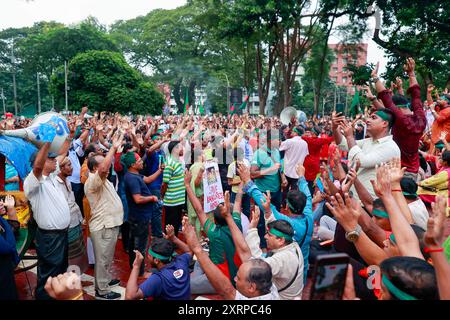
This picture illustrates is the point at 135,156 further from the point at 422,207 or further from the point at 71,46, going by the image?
the point at 71,46

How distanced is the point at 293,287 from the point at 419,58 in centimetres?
1711

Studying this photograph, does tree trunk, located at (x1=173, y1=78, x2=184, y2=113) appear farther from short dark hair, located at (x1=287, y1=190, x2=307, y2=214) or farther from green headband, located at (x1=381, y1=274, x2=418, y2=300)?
green headband, located at (x1=381, y1=274, x2=418, y2=300)

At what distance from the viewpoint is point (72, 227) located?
207 inches

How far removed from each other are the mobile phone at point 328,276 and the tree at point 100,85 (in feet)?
102

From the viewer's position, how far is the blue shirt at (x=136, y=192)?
544cm

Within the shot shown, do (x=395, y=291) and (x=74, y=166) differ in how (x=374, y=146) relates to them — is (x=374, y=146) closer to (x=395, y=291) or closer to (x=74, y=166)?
(x=395, y=291)

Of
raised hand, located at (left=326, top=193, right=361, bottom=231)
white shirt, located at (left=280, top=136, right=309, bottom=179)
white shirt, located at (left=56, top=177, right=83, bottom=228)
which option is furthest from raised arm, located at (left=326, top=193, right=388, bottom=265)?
white shirt, located at (left=280, top=136, right=309, bottom=179)

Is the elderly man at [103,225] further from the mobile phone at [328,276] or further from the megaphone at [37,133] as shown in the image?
the mobile phone at [328,276]

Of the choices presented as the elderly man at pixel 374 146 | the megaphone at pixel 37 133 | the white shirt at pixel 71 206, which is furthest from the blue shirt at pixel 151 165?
the elderly man at pixel 374 146

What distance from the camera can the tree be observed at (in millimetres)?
31344

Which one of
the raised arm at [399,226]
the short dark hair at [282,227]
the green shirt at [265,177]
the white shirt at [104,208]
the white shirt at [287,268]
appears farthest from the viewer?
the green shirt at [265,177]

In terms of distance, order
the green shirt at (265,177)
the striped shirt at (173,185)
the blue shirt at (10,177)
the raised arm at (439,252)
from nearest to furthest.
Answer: the raised arm at (439,252)
the blue shirt at (10,177)
the striped shirt at (173,185)
the green shirt at (265,177)

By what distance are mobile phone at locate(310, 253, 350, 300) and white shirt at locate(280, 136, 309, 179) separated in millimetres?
6620
